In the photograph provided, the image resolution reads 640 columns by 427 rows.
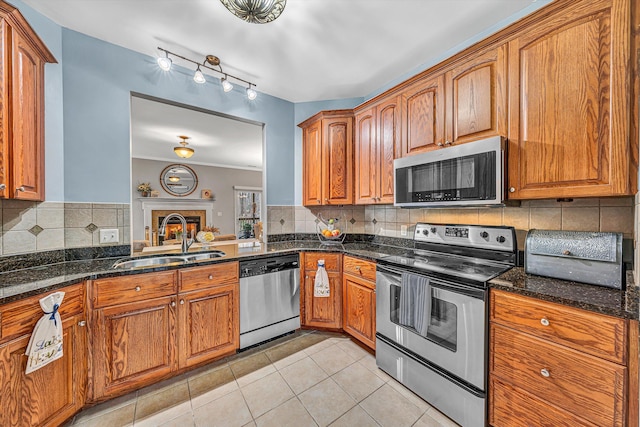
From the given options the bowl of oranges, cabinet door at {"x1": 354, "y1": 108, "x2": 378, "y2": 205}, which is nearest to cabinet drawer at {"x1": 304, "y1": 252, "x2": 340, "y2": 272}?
the bowl of oranges

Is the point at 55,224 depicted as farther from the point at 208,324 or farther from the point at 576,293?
the point at 576,293

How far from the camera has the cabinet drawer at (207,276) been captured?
1.79 meters

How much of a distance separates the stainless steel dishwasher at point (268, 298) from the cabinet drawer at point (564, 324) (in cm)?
160

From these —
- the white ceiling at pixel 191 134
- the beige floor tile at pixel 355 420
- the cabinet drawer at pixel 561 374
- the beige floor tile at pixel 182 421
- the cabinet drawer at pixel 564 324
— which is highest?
the white ceiling at pixel 191 134

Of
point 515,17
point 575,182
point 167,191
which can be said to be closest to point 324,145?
point 515,17

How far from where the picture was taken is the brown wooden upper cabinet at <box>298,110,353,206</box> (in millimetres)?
2547

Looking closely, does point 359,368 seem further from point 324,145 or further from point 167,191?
point 167,191

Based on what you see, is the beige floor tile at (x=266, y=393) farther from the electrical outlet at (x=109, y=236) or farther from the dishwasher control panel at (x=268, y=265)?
the electrical outlet at (x=109, y=236)

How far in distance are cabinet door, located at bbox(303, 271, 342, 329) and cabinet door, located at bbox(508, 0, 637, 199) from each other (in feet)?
5.17

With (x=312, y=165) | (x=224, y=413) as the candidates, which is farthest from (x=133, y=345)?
(x=312, y=165)

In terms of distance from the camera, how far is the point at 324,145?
2.64m

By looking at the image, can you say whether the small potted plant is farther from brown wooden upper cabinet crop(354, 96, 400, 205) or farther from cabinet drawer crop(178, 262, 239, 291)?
brown wooden upper cabinet crop(354, 96, 400, 205)

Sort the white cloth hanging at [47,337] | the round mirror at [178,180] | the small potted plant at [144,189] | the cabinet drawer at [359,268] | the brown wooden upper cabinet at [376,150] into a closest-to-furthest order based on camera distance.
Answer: the white cloth hanging at [47,337] < the cabinet drawer at [359,268] < the brown wooden upper cabinet at [376,150] < the small potted plant at [144,189] < the round mirror at [178,180]

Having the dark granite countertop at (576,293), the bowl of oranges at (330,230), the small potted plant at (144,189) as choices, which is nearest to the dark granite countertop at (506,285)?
the dark granite countertop at (576,293)
